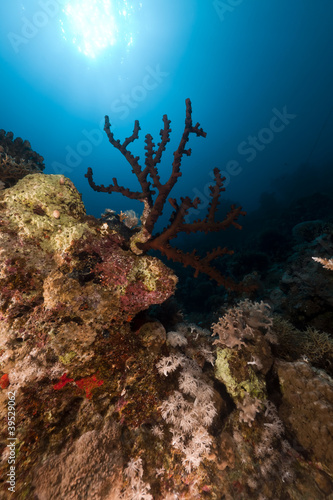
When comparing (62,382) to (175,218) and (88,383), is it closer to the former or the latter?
(88,383)

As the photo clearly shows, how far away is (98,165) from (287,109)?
128296 mm

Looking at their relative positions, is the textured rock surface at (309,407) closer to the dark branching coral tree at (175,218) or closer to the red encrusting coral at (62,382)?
the dark branching coral tree at (175,218)

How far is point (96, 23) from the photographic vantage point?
49.7 meters

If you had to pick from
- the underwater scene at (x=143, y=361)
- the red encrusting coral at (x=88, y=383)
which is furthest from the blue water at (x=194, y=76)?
the red encrusting coral at (x=88, y=383)

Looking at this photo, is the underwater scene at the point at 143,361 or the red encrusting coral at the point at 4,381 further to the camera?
the red encrusting coral at the point at 4,381

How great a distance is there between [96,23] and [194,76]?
213ft

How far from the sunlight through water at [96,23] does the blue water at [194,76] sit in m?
0.34

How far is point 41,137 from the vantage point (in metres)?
108

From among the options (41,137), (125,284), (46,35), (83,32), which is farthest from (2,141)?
(41,137)

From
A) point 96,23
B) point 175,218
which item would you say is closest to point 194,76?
point 96,23

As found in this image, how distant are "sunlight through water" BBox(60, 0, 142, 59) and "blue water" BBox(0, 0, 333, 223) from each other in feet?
1.12

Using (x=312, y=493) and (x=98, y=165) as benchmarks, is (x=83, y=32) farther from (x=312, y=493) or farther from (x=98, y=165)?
(x=98, y=165)

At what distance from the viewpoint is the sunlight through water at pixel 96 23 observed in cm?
4728

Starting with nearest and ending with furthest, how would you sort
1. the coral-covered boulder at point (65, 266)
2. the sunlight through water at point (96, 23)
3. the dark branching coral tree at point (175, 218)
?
the coral-covered boulder at point (65, 266) → the dark branching coral tree at point (175, 218) → the sunlight through water at point (96, 23)
